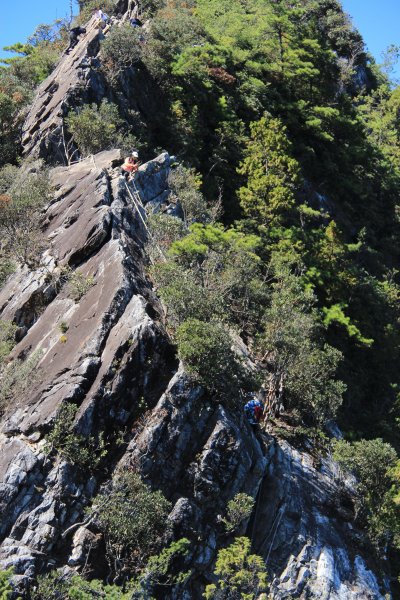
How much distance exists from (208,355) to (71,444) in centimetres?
415

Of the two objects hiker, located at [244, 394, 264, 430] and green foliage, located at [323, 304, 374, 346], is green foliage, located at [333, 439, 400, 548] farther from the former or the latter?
green foliage, located at [323, 304, 374, 346]

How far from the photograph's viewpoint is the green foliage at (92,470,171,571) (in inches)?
631

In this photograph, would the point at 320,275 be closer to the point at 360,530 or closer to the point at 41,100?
the point at 360,530

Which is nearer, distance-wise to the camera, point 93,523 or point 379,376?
point 93,523

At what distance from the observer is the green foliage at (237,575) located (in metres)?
16.5

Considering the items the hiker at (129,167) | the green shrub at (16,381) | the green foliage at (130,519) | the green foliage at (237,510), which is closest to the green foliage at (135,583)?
the green foliage at (130,519)

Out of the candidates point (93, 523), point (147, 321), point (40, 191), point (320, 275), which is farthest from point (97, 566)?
point (320, 275)

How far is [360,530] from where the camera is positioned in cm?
2131

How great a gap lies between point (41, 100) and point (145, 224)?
1267cm

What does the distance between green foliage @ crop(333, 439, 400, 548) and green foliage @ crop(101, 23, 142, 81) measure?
20325 mm

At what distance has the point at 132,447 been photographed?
17.4 metres

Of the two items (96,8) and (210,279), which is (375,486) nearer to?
(210,279)

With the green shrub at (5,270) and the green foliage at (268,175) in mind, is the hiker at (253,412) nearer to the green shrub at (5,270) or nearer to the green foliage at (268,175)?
the green shrub at (5,270)

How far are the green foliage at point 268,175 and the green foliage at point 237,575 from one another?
1753cm
